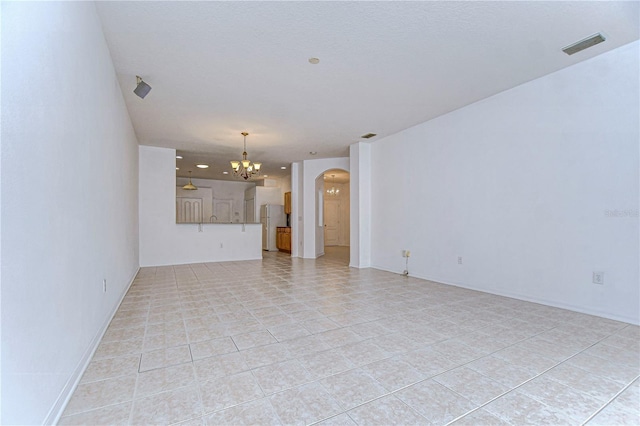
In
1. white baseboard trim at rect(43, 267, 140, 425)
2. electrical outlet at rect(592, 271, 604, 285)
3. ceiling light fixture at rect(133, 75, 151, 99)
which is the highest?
ceiling light fixture at rect(133, 75, 151, 99)

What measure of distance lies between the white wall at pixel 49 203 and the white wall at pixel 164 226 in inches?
167

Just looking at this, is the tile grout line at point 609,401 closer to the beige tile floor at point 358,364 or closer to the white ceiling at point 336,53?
the beige tile floor at point 358,364

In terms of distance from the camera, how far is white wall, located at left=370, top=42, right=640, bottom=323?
2.93 metres

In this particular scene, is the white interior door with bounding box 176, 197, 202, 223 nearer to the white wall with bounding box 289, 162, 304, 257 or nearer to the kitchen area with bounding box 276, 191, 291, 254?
the kitchen area with bounding box 276, 191, 291, 254

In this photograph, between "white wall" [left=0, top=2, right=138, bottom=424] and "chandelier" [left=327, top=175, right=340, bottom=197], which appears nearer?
"white wall" [left=0, top=2, right=138, bottom=424]

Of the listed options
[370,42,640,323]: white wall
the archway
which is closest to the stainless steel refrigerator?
the archway

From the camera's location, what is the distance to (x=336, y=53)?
9.66 feet

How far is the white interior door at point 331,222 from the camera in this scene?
12.1 m

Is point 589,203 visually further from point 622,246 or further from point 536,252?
point 536,252

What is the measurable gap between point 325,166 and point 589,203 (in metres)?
5.61

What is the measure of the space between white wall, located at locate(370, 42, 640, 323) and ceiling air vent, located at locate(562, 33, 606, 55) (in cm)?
35

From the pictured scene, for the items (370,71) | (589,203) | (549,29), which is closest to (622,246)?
(589,203)

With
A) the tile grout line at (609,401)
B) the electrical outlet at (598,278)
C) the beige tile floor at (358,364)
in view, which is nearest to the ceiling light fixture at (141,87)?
the beige tile floor at (358,364)

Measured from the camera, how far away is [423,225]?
5.05 m
